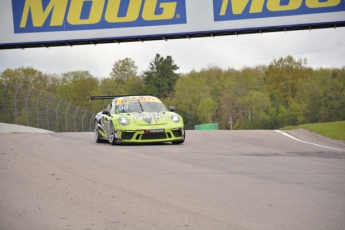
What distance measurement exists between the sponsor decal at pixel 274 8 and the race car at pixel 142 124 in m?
13.4

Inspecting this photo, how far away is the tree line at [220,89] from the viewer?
3430 inches

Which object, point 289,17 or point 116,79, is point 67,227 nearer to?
point 289,17

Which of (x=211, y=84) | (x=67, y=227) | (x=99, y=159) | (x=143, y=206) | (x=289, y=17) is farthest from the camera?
(x=211, y=84)

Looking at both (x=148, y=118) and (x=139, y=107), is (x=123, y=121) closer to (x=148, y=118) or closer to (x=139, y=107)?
(x=148, y=118)

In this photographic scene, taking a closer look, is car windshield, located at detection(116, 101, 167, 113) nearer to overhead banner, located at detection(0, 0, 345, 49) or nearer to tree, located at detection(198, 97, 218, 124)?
overhead banner, located at detection(0, 0, 345, 49)

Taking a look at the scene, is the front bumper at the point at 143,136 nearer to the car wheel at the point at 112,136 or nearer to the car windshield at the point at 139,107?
the car wheel at the point at 112,136

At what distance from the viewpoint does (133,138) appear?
14.4 metres

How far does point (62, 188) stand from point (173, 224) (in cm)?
238

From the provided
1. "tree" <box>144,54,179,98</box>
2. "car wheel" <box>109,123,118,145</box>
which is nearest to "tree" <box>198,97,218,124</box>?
"tree" <box>144,54,179,98</box>

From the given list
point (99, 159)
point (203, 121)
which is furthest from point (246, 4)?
point (203, 121)

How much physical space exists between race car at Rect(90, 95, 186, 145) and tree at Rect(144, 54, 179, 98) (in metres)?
72.2

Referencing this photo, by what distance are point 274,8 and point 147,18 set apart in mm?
5925

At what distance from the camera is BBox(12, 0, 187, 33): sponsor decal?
2812cm

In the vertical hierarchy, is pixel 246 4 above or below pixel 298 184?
above
